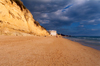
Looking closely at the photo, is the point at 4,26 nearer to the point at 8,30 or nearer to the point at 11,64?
the point at 8,30

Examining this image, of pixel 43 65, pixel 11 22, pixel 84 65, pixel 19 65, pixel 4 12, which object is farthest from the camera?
pixel 11 22

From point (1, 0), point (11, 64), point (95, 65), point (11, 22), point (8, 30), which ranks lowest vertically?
point (95, 65)

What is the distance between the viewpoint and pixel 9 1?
551 inches

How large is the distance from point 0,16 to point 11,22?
2.23 metres

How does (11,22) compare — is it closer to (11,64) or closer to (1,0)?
(1,0)

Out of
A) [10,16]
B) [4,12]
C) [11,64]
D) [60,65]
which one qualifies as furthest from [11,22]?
[60,65]

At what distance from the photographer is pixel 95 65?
10.6 feet

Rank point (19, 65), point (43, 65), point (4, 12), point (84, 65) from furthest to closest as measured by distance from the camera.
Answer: point (4, 12) < point (84, 65) < point (43, 65) < point (19, 65)

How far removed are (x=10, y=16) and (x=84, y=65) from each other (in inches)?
586

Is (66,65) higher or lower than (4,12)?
lower

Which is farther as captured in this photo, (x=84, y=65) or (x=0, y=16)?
(x=0, y=16)

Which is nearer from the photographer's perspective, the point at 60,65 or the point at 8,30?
the point at 60,65

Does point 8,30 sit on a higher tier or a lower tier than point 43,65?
higher

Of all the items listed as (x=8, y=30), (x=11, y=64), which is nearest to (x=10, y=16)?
(x=8, y=30)
